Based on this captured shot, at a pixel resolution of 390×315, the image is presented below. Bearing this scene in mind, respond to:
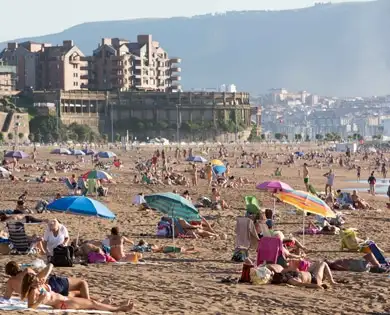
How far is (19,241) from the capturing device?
14.6m

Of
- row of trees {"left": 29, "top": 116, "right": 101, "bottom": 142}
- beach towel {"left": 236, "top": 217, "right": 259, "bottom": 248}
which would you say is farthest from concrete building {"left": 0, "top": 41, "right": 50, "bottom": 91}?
beach towel {"left": 236, "top": 217, "right": 259, "bottom": 248}

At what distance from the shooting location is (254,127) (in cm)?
11581

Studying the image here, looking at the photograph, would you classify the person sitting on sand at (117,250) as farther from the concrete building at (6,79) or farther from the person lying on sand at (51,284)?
the concrete building at (6,79)

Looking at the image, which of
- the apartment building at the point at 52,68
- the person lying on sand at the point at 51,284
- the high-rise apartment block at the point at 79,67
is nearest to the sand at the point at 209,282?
the person lying on sand at the point at 51,284

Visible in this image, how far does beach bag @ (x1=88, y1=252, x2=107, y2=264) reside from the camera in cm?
1402

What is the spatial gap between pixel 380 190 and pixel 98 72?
72153 mm

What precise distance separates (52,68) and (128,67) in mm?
8347

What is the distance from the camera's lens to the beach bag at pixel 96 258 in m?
14.0

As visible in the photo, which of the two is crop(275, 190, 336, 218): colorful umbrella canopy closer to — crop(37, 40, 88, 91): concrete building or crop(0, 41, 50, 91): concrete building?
crop(37, 40, 88, 91): concrete building

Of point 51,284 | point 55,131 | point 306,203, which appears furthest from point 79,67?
point 51,284

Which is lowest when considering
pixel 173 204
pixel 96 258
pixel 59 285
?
pixel 96 258

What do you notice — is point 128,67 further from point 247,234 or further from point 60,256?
point 60,256

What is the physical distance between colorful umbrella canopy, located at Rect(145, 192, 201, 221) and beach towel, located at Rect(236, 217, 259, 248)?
51.7 inches

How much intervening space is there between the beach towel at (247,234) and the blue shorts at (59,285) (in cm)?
512
